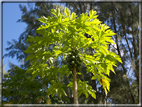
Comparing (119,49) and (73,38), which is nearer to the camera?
(73,38)

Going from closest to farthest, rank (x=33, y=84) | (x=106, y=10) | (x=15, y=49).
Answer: (x=33, y=84) < (x=106, y=10) < (x=15, y=49)

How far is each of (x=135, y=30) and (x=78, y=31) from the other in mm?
4919

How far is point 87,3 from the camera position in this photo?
749 centimetres

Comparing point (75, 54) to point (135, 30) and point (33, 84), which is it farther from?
point (135, 30)

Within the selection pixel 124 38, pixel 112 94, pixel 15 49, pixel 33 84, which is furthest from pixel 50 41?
pixel 15 49

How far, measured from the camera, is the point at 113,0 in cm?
664

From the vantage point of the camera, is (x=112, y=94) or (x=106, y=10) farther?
(x=106, y=10)

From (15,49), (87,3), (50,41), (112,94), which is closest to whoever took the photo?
(50,41)

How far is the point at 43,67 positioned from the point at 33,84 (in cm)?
192

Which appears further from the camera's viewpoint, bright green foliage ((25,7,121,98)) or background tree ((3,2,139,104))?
background tree ((3,2,139,104))

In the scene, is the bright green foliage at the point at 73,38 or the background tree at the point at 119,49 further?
the background tree at the point at 119,49

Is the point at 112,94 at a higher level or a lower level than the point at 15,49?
lower

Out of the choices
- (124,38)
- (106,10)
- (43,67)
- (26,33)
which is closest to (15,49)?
(26,33)

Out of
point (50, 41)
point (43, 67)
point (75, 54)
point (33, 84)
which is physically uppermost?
point (50, 41)
